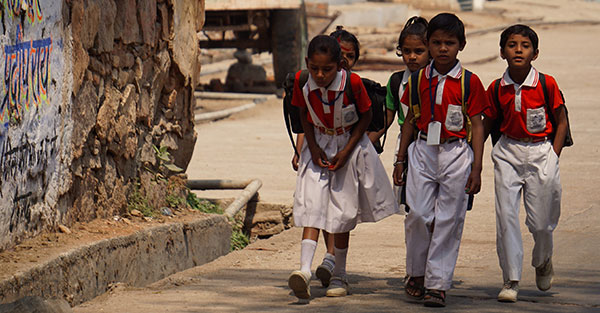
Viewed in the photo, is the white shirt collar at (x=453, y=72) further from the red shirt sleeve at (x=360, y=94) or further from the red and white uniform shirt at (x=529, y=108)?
the red shirt sleeve at (x=360, y=94)

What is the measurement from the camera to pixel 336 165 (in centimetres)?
509

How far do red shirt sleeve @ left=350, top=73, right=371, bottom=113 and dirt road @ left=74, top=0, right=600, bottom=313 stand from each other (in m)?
0.94

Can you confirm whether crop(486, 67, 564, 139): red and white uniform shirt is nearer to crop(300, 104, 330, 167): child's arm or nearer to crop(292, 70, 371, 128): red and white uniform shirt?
crop(292, 70, 371, 128): red and white uniform shirt

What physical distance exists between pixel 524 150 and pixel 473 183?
1.14 ft

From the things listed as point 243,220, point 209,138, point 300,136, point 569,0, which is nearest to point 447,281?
point 300,136

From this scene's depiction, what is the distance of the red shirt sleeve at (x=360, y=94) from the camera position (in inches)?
200

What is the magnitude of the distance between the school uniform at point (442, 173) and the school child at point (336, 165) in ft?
0.89

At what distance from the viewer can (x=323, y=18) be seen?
25.2 meters

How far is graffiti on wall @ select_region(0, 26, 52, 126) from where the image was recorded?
4.84 metres

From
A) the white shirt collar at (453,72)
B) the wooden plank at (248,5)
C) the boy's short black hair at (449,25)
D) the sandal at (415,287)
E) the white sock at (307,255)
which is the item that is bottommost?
the sandal at (415,287)

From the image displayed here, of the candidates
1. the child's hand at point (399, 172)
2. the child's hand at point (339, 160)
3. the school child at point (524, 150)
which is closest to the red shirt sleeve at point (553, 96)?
the school child at point (524, 150)

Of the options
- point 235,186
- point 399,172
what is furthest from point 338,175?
point 235,186

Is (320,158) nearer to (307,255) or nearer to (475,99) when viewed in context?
(307,255)

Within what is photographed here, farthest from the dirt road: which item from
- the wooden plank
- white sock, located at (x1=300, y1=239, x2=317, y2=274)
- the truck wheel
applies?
the truck wheel
